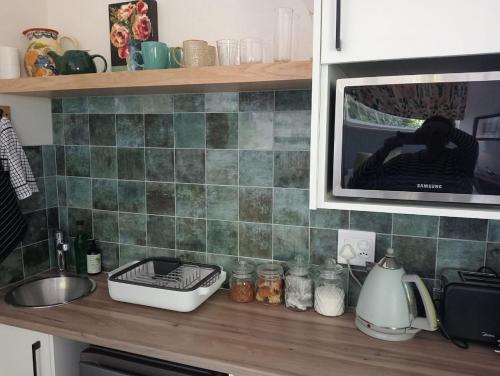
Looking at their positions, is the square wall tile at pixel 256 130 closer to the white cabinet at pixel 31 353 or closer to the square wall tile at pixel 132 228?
the square wall tile at pixel 132 228

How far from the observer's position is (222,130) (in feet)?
4.99

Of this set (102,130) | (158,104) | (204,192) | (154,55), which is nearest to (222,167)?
(204,192)

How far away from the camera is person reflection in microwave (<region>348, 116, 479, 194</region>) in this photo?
0.96 m

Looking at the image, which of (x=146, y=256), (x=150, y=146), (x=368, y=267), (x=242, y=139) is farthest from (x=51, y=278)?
(x=368, y=267)

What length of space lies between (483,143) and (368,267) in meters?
0.61

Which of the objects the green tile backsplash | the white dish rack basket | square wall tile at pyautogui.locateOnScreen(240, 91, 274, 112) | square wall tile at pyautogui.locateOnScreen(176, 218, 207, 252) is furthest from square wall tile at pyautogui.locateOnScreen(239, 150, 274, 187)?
the white dish rack basket

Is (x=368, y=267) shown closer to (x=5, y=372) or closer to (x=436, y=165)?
(x=436, y=165)

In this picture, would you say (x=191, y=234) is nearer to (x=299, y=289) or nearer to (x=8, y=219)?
(x=299, y=289)

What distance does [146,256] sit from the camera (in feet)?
5.62

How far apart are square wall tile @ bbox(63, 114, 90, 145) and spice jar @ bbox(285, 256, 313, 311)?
42.5 inches

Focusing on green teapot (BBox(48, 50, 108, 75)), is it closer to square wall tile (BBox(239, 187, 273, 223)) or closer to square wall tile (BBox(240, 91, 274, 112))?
square wall tile (BBox(240, 91, 274, 112))

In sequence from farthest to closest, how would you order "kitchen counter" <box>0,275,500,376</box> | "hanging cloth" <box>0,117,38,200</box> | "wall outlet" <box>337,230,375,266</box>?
"hanging cloth" <box>0,117,38,200</box>
"wall outlet" <box>337,230,375,266</box>
"kitchen counter" <box>0,275,500,376</box>

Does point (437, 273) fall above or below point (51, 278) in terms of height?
above

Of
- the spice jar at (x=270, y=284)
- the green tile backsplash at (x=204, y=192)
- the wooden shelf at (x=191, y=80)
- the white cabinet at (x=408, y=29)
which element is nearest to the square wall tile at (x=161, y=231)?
the green tile backsplash at (x=204, y=192)
